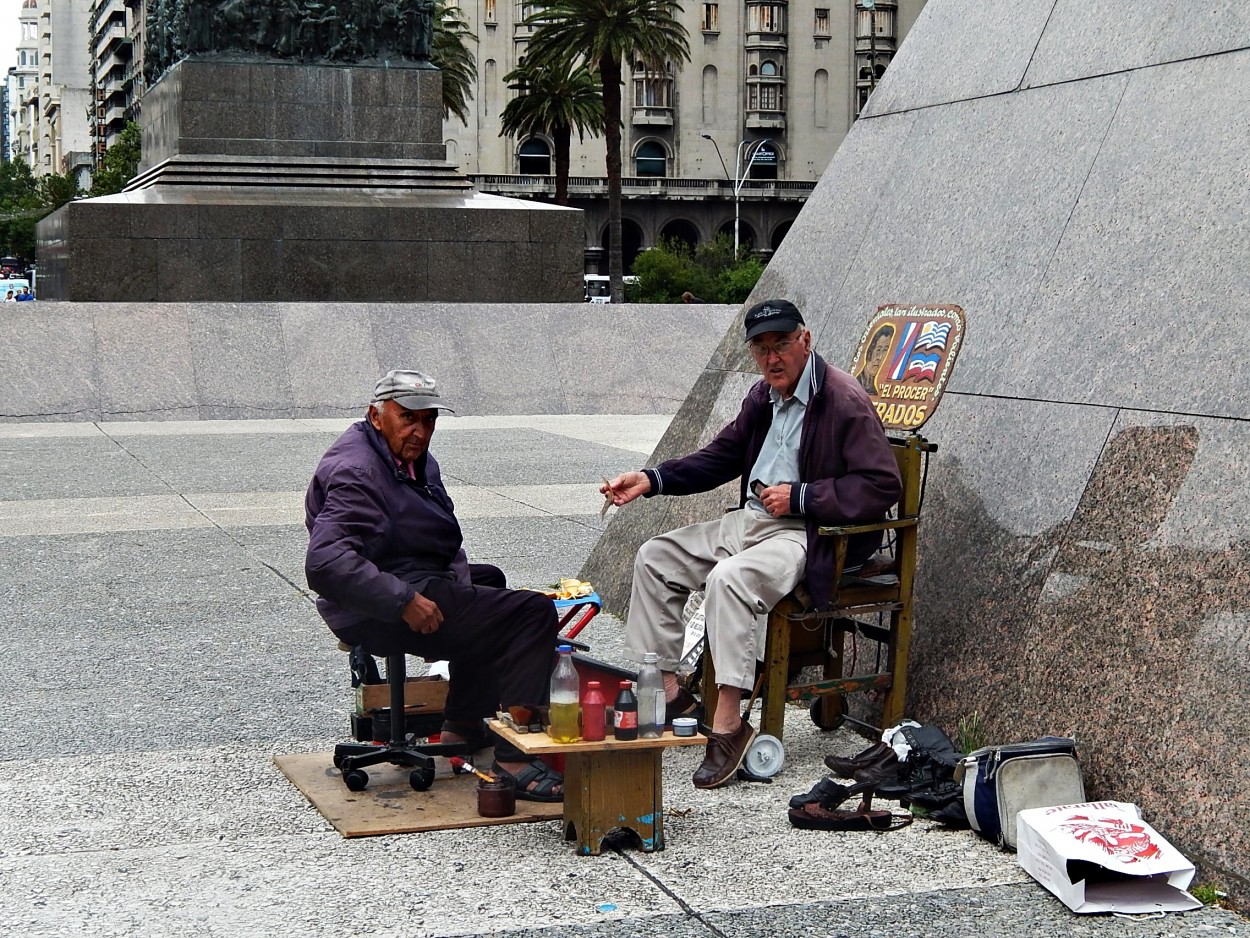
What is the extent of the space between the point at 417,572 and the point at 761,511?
1115mm

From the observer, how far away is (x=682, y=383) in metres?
19.9

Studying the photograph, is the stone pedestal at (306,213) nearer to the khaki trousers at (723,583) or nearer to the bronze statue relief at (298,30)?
the bronze statue relief at (298,30)

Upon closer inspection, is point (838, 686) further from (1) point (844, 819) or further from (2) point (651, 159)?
(2) point (651, 159)

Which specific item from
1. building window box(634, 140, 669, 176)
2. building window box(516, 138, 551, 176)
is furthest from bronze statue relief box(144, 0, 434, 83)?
building window box(634, 140, 669, 176)

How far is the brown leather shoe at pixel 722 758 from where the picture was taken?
5117 millimetres

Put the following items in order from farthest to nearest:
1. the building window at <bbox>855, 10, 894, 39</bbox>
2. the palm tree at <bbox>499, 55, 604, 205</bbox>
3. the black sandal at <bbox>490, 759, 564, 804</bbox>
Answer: the building window at <bbox>855, 10, 894, 39</bbox>
the palm tree at <bbox>499, 55, 604, 205</bbox>
the black sandal at <bbox>490, 759, 564, 804</bbox>

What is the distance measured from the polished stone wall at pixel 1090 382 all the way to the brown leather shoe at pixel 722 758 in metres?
0.71

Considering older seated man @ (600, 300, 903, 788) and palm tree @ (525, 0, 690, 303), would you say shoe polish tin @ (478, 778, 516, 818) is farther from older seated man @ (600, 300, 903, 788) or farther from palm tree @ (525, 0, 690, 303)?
palm tree @ (525, 0, 690, 303)

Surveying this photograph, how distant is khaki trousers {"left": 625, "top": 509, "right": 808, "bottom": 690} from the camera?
16.7 ft

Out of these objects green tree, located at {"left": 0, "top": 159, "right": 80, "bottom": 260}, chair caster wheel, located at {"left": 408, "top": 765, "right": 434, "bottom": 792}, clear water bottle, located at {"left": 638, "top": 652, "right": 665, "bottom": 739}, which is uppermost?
green tree, located at {"left": 0, "top": 159, "right": 80, "bottom": 260}

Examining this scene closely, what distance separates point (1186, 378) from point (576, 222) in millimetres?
16718

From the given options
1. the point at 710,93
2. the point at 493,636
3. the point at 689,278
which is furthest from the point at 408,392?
the point at 710,93

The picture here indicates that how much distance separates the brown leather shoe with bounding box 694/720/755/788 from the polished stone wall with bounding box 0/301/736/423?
44.6 feet

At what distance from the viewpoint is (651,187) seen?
88.5 m
